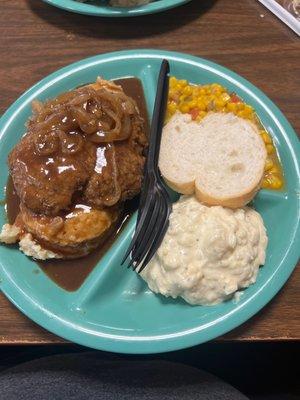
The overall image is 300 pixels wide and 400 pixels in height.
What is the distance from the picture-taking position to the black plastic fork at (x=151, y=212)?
1.85m

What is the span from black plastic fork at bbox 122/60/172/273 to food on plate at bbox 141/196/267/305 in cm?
3

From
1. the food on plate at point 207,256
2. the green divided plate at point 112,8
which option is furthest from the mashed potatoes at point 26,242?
the green divided plate at point 112,8

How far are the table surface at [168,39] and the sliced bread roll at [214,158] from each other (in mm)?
361

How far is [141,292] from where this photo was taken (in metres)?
1.97

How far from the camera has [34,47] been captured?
2533mm

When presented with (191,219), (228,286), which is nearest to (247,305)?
(228,286)

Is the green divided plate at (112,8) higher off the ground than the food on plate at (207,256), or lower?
higher

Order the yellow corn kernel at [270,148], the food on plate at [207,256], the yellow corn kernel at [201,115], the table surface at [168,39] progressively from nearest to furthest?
the food on plate at [207,256] → the yellow corn kernel at [270,148] → the yellow corn kernel at [201,115] → the table surface at [168,39]

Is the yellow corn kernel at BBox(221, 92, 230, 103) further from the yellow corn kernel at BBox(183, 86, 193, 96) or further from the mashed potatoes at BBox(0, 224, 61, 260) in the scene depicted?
the mashed potatoes at BBox(0, 224, 61, 260)

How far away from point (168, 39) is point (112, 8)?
294mm

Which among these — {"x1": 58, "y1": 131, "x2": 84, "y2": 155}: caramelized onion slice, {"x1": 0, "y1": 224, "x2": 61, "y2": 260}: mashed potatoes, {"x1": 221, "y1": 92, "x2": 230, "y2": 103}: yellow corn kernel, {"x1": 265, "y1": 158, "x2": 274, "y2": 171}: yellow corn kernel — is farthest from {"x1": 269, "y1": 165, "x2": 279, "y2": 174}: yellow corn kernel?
{"x1": 0, "y1": 224, "x2": 61, "y2": 260}: mashed potatoes

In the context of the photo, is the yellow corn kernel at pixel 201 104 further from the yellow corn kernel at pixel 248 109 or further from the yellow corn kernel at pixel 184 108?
the yellow corn kernel at pixel 248 109

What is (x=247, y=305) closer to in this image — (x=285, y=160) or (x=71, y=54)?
(x=285, y=160)

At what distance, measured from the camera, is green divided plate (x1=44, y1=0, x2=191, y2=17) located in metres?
2.44
